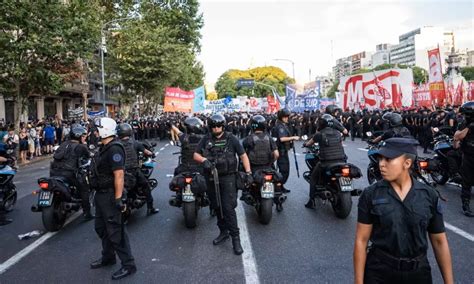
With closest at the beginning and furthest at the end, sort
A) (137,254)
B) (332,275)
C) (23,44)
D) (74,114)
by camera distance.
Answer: (332,275) → (137,254) → (23,44) → (74,114)

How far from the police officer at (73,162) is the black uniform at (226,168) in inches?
97.8

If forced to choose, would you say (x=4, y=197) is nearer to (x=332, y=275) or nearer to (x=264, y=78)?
(x=332, y=275)

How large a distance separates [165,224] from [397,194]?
15.1 ft

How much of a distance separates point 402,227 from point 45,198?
5336mm

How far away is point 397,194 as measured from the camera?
8.02 feet

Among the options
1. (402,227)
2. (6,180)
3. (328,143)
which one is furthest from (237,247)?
(6,180)

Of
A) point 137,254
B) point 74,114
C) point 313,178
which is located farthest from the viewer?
point 74,114

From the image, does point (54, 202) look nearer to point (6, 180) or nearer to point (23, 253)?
point (23, 253)

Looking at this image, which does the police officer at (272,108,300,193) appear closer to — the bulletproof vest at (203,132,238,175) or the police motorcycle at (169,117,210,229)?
the police motorcycle at (169,117,210,229)

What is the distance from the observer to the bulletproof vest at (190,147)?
661 cm

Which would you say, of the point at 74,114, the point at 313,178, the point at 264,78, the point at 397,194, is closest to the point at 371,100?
the point at 313,178

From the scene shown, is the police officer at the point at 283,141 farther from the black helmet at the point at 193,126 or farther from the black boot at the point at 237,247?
the black boot at the point at 237,247

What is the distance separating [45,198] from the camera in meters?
6.02

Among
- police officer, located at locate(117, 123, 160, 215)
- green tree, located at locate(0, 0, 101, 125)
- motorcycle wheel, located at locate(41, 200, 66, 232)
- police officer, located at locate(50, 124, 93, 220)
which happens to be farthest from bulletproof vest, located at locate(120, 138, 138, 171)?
green tree, located at locate(0, 0, 101, 125)
